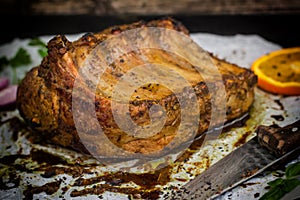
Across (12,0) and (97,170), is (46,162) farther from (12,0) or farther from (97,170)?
(12,0)

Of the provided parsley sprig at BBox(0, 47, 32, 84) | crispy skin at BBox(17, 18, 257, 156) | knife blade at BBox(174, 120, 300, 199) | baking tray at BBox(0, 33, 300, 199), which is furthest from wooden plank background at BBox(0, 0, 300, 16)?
knife blade at BBox(174, 120, 300, 199)

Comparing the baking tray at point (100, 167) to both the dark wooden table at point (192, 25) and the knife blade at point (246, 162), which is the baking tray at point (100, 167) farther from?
the dark wooden table at point (192, 25)

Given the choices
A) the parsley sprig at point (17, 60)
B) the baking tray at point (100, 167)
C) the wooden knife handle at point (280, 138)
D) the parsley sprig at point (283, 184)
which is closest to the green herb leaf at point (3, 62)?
the parsley sprig at point (17, 60)

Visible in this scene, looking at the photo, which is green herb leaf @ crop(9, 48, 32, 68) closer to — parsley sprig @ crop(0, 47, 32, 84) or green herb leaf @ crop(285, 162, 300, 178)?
parsley sprig @ crop(0, 47, 32, 84)

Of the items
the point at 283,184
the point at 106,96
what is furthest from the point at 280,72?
the point at 106,96

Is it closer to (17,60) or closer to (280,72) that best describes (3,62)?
(17,60)
